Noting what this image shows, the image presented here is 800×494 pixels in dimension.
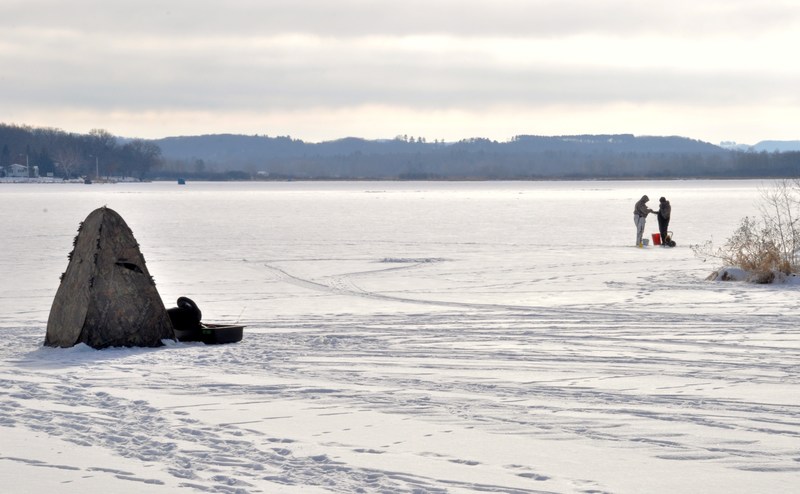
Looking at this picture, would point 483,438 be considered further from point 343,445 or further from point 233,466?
point 233,466

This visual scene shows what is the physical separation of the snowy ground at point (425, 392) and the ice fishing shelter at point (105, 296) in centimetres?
24

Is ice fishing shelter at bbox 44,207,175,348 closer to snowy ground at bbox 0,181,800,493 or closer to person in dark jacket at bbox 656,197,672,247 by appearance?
snowy ground at bbox 0,181,800,493

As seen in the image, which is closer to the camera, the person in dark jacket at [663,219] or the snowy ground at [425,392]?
the snowy ground at [425,392]

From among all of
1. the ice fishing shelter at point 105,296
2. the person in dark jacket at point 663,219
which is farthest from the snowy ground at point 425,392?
the person in dark jacket at point 663,219

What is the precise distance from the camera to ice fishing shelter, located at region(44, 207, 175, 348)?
11633 millimetres

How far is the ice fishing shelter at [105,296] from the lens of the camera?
1163cm

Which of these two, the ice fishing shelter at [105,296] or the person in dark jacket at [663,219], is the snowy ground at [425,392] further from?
the person in dark jacket at [663,219]

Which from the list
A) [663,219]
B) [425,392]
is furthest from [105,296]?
[663,219]

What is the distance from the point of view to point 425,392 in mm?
9195

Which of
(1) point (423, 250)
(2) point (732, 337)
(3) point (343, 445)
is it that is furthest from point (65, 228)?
(3) point (343, 445)

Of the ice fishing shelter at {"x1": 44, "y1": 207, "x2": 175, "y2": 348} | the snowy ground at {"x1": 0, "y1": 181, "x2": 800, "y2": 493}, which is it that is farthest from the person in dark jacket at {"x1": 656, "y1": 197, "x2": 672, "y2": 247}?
the ice fishing shelter at {"x1": 44, "y1": 207, "x2": 175, "y2": 348}

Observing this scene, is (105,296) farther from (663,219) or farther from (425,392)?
(663,219)

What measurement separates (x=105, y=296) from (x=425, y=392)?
417cm

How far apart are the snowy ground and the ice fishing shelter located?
0.24 meters
